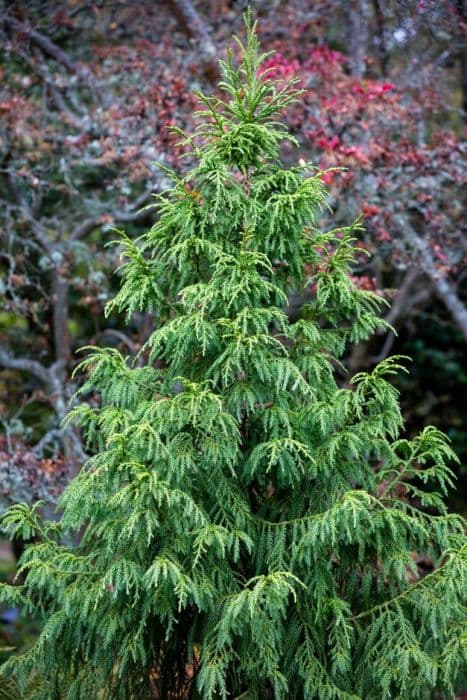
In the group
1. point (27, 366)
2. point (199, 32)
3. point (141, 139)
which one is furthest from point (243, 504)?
point (199, 32)

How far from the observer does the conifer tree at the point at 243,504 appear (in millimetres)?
4078

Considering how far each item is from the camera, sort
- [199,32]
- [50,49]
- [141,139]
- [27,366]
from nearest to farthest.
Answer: [141,139] → [27,366] → [199,32] → [50,49]

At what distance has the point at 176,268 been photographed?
15.5ft

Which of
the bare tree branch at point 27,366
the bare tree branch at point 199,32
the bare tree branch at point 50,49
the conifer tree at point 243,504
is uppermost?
the bare tree branch at point 199,32

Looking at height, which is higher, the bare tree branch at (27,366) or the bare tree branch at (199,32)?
the bare tree branch at (199,32)

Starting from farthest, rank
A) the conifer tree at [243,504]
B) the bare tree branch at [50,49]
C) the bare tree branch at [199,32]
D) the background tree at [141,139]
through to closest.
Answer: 1. the bare tree branch at [50,49]
2. the bare tree branch at [199,32]
3. the background tree at [141,139]
4. the conifer tree at [243,504]

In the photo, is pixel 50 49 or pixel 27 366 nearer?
pixel 27 366

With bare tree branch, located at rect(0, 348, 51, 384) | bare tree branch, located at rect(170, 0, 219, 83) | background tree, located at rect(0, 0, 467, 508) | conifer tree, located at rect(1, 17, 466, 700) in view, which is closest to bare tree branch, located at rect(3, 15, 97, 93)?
background tree, located at rect(0, 0, 467, 508)

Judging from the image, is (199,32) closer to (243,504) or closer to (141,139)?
(141,139)

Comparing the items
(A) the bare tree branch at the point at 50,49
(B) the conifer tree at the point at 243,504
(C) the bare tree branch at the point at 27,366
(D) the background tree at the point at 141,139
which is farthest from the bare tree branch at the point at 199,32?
(B) the conifer tree at the point at 243,504

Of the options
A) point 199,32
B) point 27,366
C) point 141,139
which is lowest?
point 27,366

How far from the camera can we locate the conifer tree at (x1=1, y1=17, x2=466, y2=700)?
408 centimetres

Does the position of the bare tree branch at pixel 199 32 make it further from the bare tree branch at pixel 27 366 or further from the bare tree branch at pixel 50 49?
the bare tree branch at pixel 27 366

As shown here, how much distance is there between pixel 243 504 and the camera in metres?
4.36
